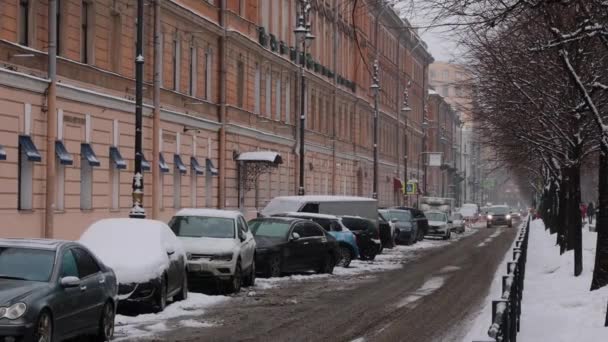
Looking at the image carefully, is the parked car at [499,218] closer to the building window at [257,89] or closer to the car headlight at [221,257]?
the building window at [257,89]

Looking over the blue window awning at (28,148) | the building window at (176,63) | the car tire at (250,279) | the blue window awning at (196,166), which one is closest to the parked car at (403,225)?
the blue window awning at (196,166)

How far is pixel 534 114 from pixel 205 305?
12.5m

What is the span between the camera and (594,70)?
23.6m

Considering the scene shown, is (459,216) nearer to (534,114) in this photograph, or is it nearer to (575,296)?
(534,114)

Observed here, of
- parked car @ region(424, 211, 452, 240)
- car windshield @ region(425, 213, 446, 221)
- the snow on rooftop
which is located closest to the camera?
the snow on rooftop

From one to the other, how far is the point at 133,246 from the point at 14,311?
664cm

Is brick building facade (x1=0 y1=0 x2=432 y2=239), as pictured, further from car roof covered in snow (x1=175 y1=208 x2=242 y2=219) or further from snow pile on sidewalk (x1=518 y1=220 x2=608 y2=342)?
car roof covered in snow (x1=175 y1=208 x2=242 y2=219)

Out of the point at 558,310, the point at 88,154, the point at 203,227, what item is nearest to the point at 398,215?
the point at 88,154

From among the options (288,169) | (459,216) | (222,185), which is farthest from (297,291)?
(459,216)

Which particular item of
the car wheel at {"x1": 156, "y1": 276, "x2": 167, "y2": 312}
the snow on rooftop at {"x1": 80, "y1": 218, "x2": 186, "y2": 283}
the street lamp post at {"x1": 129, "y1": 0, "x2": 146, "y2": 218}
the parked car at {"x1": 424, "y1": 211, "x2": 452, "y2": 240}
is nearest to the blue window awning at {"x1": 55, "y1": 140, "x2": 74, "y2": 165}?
the street lamp post at {"x1": 129, "y1": 0, "x2": 146, "y2": 218}

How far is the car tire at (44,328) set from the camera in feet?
39.5

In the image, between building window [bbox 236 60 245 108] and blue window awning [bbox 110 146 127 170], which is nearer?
blue window awning [bbox 110 146 127 170]

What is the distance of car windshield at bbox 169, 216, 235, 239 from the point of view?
23328mm

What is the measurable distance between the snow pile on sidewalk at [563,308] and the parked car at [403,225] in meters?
22.6
